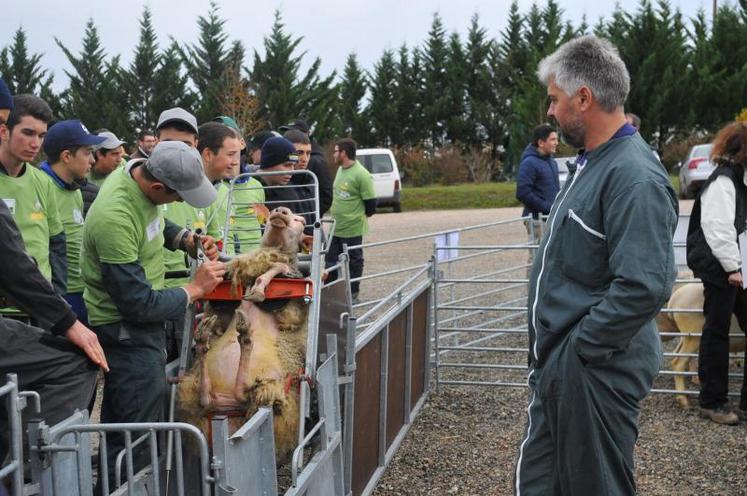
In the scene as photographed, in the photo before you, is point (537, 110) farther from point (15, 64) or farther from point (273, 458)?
point (273, 458)

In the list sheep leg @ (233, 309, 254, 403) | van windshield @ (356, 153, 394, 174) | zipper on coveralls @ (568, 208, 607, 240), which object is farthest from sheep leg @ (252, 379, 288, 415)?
van windshield @ (356, 153, 394, 174)

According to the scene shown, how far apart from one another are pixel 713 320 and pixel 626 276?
3.68m

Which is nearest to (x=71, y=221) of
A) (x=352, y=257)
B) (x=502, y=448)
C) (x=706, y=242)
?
(x=502, y=448)

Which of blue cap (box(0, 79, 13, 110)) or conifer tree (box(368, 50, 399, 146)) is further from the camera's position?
conifer tree (box(368, 50, 399, 146))

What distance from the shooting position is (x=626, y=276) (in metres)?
3.22

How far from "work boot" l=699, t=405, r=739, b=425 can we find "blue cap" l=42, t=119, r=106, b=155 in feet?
14.7

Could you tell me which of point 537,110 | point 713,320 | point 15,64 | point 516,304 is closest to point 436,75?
point 537,110

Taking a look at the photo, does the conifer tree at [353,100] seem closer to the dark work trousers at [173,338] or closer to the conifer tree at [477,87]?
the conifer tree at [477,87]

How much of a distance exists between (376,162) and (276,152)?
20.4m

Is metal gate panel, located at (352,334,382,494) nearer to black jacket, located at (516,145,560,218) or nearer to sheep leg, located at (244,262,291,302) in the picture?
sheep leg, located at (244,262,291,302)

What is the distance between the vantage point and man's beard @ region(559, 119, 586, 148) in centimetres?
353

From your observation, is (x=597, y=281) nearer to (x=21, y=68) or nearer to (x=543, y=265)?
(x=543, y=265)

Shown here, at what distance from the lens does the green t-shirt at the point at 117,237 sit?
13.2 feet

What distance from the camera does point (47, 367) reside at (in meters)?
3.41
